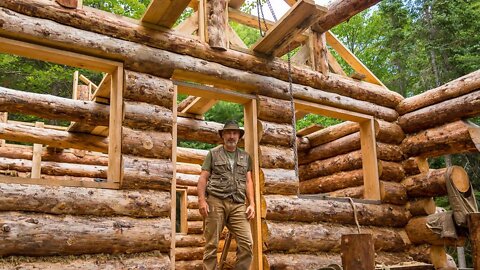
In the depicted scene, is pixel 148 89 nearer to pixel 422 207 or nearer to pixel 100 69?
pixel 100 69

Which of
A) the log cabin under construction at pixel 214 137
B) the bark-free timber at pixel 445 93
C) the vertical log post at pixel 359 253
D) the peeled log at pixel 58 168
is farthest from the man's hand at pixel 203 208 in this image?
the peeled log at pixel 58 168

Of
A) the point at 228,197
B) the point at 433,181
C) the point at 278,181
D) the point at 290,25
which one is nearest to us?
the point at 228,197

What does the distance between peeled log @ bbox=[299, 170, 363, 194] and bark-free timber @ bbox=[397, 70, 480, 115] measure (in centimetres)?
163

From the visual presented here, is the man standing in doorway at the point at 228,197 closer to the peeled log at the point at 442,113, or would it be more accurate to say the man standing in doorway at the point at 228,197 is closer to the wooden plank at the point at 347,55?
the wooden plank at the point at 347,55

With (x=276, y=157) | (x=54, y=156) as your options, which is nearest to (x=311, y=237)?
(x=276, y=157)

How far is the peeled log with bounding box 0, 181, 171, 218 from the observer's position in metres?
4.49

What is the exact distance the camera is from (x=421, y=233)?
757 centimetres

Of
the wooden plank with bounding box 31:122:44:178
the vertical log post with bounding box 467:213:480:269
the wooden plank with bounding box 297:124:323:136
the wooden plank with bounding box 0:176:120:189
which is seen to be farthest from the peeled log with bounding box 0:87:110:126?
the vertical log post with bounding box 467:213:480:269

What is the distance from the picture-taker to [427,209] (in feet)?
25.3

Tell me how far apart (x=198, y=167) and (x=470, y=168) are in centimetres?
1070

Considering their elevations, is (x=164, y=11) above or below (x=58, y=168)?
above

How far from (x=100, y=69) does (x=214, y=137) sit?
12.8 ft

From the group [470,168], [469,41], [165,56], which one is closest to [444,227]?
[165,56]

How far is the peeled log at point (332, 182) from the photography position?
877 centimetres
